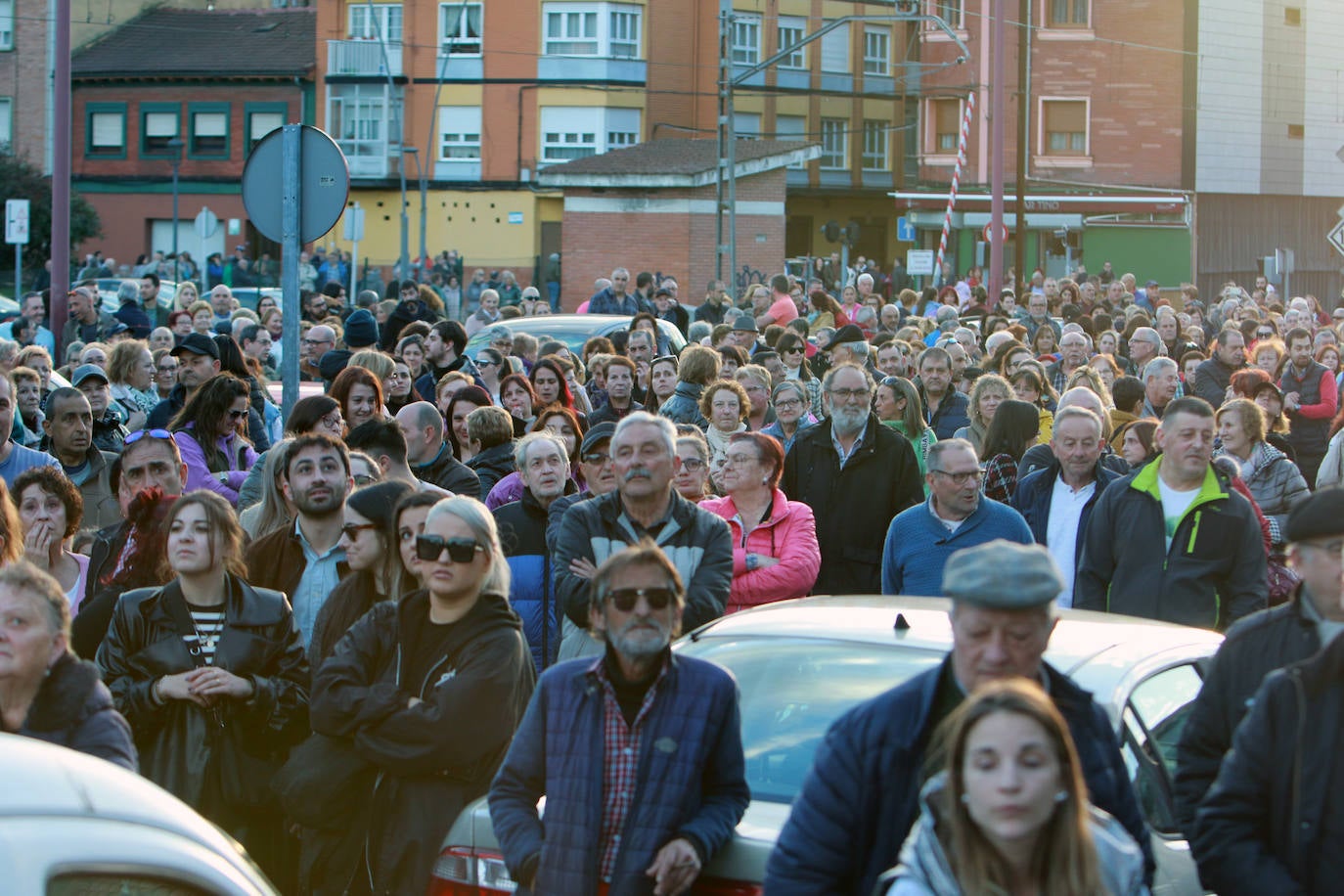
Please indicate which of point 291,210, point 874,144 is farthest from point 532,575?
point 874,144

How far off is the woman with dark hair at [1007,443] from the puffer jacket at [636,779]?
5.57m

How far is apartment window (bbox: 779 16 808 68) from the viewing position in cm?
6412

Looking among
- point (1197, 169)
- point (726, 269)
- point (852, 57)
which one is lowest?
point (726, 269)

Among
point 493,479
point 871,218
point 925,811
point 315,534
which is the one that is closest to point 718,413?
point 493,479

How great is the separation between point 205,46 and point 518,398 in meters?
56.9

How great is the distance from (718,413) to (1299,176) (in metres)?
57.5

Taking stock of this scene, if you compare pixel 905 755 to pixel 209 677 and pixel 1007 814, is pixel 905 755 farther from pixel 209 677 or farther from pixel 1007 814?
pixel 209 677

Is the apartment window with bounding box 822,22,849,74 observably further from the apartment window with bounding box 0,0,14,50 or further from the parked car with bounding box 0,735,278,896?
the parked car with bounding box 0,735,278,896

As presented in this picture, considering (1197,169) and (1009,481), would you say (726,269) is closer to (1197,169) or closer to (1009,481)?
(1197,169)

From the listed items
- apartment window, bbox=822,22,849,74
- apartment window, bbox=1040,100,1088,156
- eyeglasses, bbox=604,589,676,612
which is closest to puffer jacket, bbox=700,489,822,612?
eyeglasses, bbox=604,589,676,612

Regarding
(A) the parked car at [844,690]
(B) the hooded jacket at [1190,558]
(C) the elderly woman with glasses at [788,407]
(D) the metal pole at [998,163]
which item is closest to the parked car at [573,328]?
(C) the elderly woman with glasses at [788,407]

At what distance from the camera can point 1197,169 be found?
57.9m

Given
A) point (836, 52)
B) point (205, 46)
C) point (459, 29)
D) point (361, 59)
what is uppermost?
point (836, 52)

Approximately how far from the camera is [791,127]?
64688 mm
